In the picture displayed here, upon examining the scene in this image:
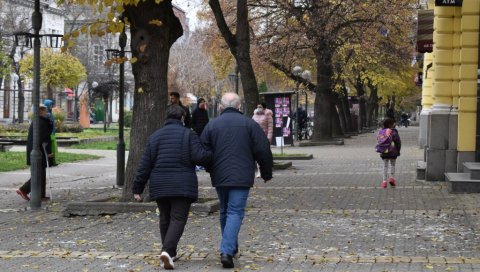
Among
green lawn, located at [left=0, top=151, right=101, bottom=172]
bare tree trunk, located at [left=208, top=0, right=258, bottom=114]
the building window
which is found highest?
the building window

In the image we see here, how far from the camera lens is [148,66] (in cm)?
1293

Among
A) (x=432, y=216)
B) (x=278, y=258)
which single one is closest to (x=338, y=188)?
(x=432, y=216)

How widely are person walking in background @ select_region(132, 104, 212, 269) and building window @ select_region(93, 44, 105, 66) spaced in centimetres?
6631

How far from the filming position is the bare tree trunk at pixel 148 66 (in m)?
12.8

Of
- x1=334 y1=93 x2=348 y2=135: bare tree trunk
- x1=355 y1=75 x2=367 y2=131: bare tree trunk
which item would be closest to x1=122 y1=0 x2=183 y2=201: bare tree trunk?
x1=355 y1=75 x2=367 y2=131: bare tree trunk

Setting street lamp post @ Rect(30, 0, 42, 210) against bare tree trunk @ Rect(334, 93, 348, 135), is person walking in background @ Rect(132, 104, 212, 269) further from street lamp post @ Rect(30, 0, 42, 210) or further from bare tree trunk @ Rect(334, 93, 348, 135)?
bare tree trunk @ Rect(334, 93, 348, 135)

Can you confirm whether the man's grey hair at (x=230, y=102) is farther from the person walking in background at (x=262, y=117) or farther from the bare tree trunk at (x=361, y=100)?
the bare tree trunk at (x=361, y=100)

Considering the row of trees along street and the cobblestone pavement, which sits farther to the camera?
the row of trees along street

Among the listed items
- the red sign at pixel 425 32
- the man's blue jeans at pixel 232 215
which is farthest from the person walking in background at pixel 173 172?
the red sign at pixel 425 32

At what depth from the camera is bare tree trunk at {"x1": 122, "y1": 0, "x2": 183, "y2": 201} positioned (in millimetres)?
12758

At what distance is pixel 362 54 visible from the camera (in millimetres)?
37188

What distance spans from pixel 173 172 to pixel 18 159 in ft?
55.7

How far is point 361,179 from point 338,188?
2.42m

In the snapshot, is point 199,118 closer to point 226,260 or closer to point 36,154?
point 36,154
